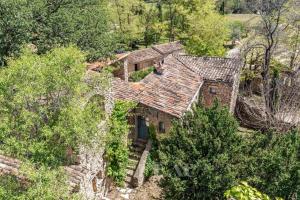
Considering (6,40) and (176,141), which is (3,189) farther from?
(6,40)

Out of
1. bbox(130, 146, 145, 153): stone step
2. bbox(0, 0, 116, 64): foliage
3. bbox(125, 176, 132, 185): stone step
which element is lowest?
bbox(125, 176, 132, 185): stone step

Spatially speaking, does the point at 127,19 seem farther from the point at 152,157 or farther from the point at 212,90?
the point at 152,157

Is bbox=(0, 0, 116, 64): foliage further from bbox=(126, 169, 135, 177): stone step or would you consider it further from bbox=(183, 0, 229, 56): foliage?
bbox=(183, 0, 229, 56): foliage

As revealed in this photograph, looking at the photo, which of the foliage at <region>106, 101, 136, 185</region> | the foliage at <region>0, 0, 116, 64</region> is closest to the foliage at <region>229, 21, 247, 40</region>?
the foliage at <region>0, 0, 116, 64</region>

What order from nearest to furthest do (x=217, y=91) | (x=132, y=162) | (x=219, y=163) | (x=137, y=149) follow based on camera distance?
(x=219, y=163)
(x=132, y=162)
(x=137, y=149)
(x=217, y=91)

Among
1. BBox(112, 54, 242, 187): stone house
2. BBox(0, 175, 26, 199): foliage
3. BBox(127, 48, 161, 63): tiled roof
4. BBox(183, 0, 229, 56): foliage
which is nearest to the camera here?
BBox(0, 175, 26, 199): foliage

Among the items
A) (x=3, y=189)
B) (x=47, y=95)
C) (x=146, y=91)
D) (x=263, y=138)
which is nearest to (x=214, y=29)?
(x=146, y=91)

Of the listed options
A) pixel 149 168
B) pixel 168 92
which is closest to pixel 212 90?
pixel 168 92
